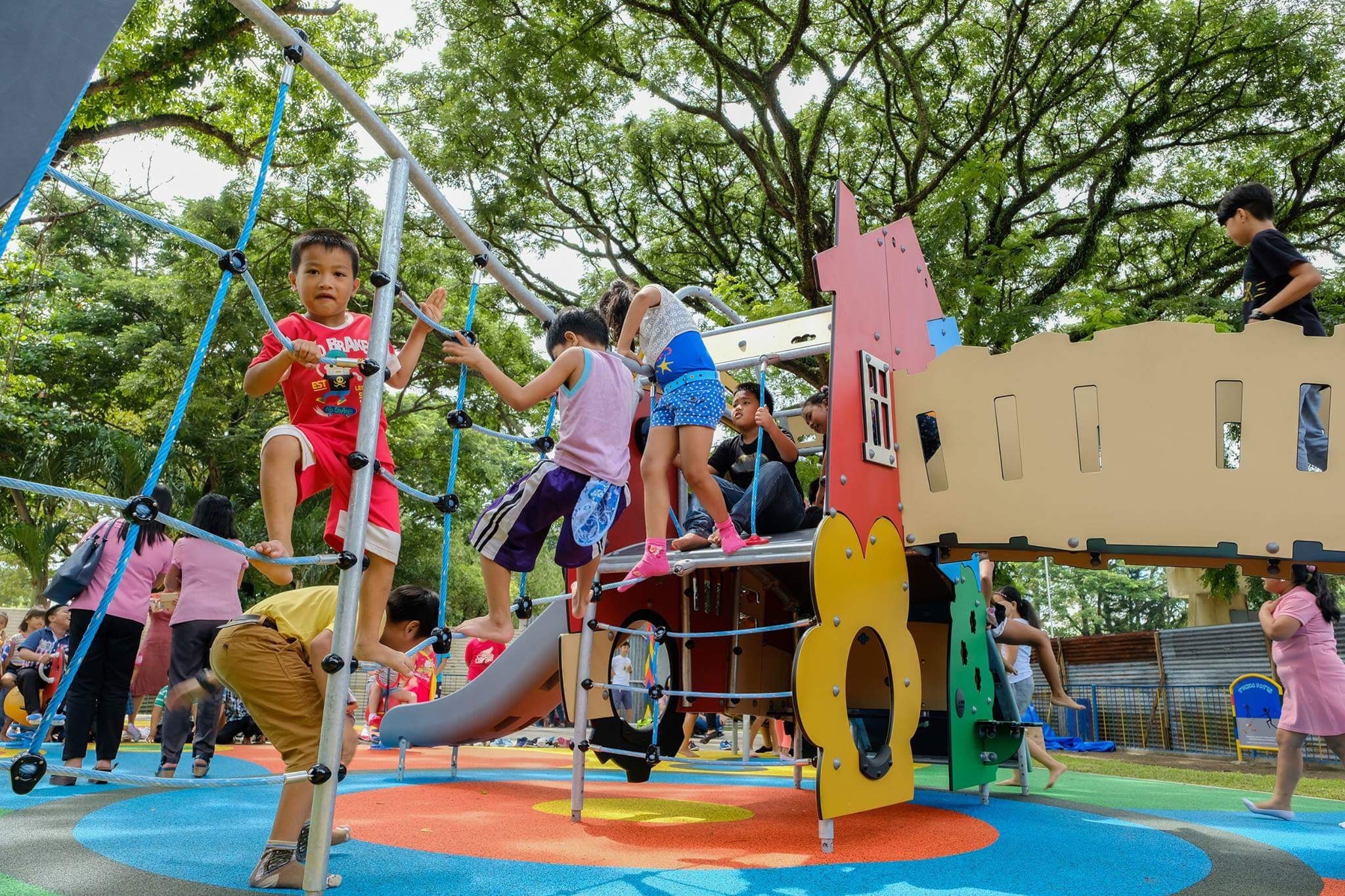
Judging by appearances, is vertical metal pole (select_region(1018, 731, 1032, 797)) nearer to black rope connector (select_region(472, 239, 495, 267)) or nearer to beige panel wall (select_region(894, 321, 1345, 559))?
beige panel wall (select_region(894, 321, 1345, 559))

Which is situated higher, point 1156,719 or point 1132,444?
point 1132,444

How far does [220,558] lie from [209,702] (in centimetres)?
99

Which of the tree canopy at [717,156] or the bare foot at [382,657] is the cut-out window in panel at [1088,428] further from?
the tree canopy at [717,156]

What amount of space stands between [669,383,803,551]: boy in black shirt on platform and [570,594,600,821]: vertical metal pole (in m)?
0.53

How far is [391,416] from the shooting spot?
15.6 meters

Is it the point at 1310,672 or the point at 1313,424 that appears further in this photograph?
the point at 1310,672

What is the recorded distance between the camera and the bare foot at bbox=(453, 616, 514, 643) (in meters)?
3.11

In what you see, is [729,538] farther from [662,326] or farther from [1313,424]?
[1313,424]

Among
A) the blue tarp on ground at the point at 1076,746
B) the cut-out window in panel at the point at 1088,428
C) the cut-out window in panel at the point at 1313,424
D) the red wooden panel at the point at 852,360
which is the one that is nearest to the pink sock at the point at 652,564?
the red wooden panel at the point at 852,360

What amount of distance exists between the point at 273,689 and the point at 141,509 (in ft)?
2.96

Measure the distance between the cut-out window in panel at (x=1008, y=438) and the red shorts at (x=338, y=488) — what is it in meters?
2.79

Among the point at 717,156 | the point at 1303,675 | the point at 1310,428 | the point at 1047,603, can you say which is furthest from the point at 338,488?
the point at 1047,603

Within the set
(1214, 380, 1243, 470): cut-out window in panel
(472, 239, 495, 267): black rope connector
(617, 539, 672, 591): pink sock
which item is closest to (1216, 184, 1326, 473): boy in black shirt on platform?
(1214, 380, 1243, 470): cut-out window in panel

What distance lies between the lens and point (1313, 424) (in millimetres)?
3633
